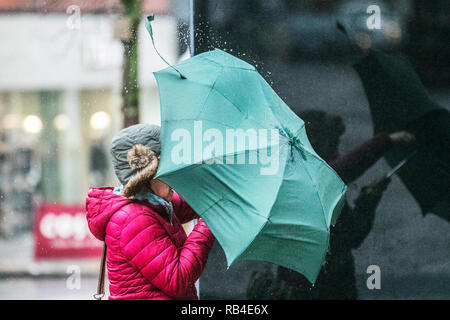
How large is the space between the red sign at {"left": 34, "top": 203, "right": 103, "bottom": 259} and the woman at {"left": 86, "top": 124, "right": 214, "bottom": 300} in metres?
3.01

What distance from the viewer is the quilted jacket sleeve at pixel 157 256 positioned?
2861 mm

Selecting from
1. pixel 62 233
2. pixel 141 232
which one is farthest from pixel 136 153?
pixel 62 233

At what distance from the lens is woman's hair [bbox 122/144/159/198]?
2885 millimetres

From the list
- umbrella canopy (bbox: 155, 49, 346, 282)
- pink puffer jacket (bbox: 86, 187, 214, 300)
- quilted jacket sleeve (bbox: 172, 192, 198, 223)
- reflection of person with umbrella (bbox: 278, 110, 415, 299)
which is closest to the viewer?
umbrella canopy (bbox: 155, 49, 346, 282)

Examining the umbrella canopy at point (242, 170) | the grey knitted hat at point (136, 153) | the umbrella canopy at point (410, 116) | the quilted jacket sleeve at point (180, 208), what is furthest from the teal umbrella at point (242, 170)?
the umbrella canopy at point (410, 116)

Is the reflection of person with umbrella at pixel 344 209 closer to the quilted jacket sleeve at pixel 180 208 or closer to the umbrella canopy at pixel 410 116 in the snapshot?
the umbrella canopy at pixel 410 116

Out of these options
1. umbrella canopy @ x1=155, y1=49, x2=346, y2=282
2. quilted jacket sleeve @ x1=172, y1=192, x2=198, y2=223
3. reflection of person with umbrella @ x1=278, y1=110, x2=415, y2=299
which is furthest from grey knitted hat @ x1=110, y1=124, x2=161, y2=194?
reflection of person with umbrella @ x1=278, y1=110, x2=415, y2=299

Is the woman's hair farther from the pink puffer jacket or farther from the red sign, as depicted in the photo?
the red sign

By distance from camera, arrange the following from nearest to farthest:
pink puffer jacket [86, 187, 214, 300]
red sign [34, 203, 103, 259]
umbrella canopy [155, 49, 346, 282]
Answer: umbrella canopy [155, 49, 346, 282], pink puffer jacket [86, 187, 214, 300], red sign [34, 203, 103, 259]

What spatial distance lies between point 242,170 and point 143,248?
56cm

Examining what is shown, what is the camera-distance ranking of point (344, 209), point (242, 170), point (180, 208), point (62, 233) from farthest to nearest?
1. point (62, 233)
2. point (344, 209)
3. point (180, 208)
4. point (242, 170)

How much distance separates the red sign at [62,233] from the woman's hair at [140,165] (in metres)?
3.14

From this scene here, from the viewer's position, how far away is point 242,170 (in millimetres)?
2842

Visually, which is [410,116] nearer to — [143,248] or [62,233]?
[143,248]
